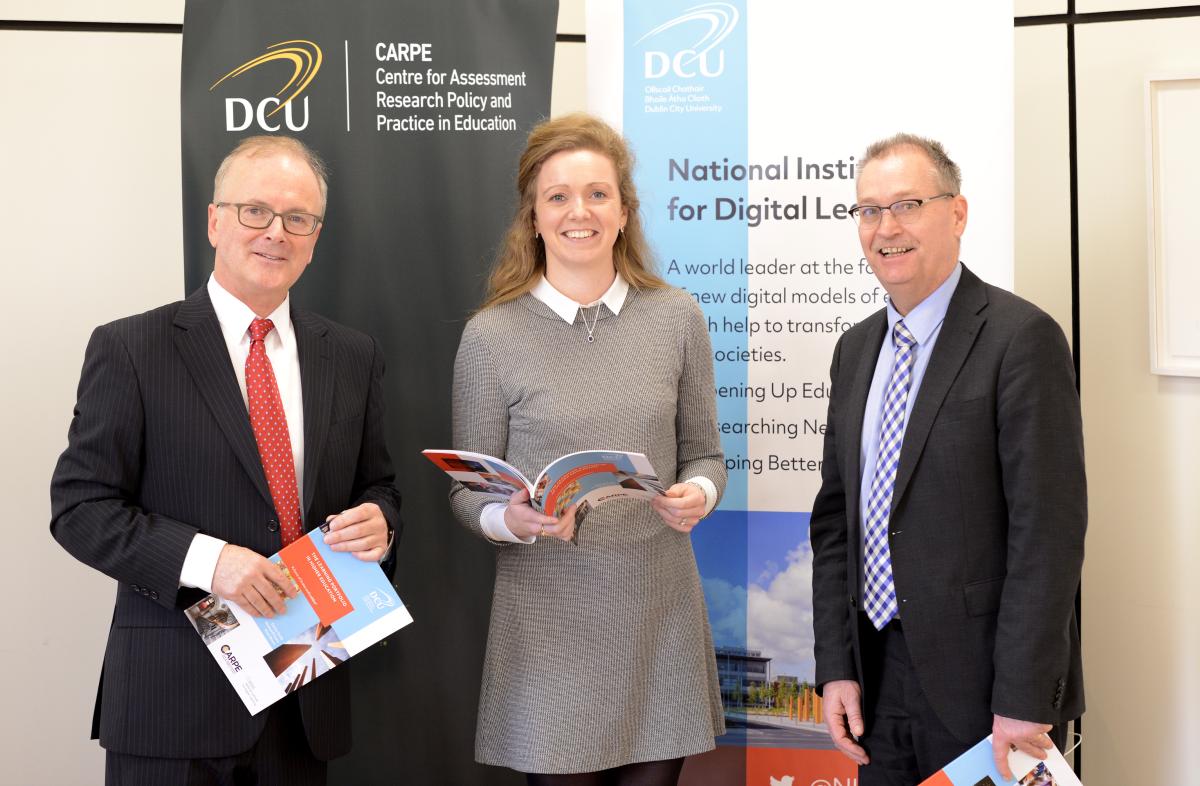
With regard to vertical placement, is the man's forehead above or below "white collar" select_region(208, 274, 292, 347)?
above

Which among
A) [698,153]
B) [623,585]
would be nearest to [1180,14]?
[698,153]

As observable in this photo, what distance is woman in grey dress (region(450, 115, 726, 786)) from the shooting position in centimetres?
223

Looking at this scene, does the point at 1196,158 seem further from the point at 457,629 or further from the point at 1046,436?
the point at 457,629

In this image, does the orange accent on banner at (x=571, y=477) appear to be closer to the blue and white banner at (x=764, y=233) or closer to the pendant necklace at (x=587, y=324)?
the pendant necklace at (x=587, y=324)

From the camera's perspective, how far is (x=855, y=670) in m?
2.12

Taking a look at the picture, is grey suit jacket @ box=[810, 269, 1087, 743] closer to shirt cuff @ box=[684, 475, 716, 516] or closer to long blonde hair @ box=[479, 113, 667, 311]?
shirt cuff @ box=[684, 475, 716, 516]

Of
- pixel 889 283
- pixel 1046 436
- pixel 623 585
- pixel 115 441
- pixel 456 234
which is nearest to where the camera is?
pixel 1046 436

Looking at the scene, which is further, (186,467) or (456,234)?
(456,234)

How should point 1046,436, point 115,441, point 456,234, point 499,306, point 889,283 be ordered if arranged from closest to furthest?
point 1046,436 → point 115,441 → point 889,283 → point 499,306 → point 456,234

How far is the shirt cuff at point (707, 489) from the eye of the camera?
88.4 inches

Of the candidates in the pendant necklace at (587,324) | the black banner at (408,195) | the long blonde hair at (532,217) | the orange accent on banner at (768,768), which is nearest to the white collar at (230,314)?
the long blonde hair at (532,217)

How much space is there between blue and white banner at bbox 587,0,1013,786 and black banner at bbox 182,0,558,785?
39 cm

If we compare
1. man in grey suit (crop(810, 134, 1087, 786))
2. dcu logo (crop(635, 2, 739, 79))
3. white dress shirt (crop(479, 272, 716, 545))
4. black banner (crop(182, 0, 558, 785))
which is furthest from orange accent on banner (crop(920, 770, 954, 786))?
dcu logo (crop(635, 2, 739, 79))

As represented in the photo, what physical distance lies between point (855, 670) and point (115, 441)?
1630 millimetres
